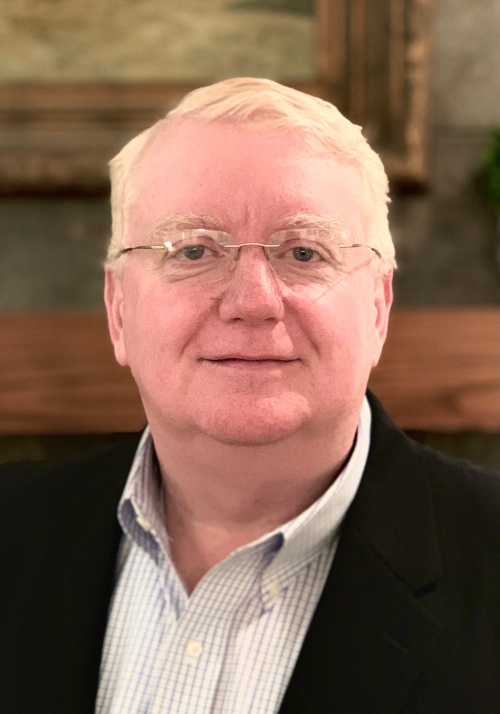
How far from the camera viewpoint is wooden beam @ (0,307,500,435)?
143 centimetres

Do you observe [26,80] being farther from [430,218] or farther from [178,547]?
[178,547]

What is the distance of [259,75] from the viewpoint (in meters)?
1.58

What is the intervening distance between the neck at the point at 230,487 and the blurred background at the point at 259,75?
0.66m

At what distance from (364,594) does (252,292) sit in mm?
426

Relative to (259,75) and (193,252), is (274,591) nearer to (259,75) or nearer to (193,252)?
(193,252)

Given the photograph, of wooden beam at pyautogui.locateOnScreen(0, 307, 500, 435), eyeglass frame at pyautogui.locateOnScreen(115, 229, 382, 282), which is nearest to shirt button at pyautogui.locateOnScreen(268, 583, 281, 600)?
eyeglass frame at pyautogui.locateOnScreen(115, 229, 382, 282)

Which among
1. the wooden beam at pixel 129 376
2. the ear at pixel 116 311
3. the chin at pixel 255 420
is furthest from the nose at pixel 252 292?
the wooden beam at pixel 129 376

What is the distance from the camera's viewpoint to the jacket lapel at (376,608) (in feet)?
2.83

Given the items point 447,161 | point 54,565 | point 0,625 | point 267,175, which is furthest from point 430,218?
point 0,625

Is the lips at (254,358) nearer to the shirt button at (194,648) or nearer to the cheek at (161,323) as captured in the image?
the cheek at (161,323)

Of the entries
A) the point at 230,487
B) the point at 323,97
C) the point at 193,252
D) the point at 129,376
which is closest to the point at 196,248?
the point at 193,252

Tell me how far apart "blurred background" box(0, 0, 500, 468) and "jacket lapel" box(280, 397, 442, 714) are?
0.66m

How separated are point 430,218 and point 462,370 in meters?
0.38

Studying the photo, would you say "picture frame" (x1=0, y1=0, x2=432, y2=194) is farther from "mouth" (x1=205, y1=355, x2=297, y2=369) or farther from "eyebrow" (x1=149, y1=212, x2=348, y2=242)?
"mouth" (x1=205, y1=355, x2=297, y2=369)
